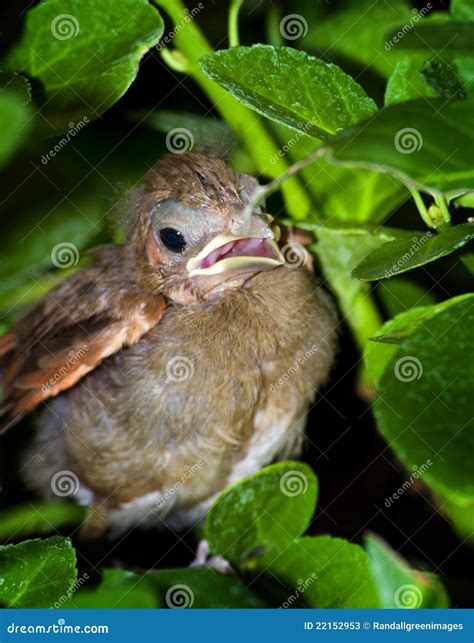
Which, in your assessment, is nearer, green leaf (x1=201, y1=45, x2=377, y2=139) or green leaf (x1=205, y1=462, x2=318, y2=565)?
green leaf (x1=201, y1=45, x2=377, y2=139)

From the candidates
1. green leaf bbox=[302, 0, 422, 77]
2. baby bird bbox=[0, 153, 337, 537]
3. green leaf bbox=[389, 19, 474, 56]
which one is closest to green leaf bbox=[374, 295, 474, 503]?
green leaf bbox=[389, 19, 474, 56]

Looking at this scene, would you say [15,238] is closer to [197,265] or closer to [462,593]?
[197,265]

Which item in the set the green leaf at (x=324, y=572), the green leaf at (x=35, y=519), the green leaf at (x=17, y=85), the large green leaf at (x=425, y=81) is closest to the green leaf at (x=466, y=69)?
the large green leaf at (x=425, y=81)

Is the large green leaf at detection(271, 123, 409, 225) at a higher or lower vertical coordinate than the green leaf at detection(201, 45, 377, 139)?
lower

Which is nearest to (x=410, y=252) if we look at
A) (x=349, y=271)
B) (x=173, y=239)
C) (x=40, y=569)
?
(x=349, y=271)

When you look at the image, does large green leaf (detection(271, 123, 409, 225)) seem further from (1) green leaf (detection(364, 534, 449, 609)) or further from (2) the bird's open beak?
(1) green leaf (detection(364, 534, 449, 609))

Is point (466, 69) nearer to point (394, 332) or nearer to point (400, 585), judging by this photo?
point (394, 332)
